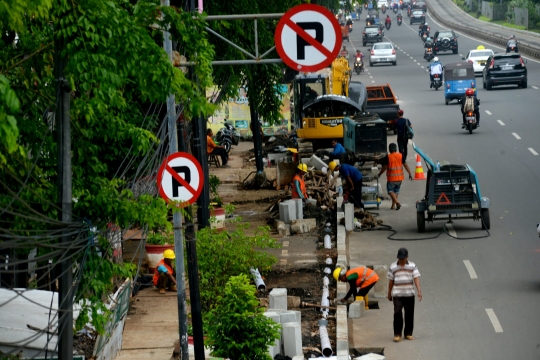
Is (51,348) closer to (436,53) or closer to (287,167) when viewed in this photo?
(287,167)

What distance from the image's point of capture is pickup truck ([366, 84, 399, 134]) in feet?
126

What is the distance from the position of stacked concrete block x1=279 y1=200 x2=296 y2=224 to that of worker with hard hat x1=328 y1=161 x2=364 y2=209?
140cm

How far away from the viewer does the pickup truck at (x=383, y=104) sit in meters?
38.3

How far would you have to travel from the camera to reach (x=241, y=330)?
12.3 metres

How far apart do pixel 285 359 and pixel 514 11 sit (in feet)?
A: 289

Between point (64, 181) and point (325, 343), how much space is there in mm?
5531

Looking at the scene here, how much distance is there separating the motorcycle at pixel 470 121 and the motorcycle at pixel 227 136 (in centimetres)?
809

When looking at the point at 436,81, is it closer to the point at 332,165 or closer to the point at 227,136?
the point at 227,136

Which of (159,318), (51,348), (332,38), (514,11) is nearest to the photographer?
(332,38)

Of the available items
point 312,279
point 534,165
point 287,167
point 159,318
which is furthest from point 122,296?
point 534,165

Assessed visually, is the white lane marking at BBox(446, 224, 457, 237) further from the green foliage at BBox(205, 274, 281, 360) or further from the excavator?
the excavator

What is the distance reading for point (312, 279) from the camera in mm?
18438

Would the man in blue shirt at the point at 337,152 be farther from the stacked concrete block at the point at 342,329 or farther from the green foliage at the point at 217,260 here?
the stacked concrete block at the point at 342,329

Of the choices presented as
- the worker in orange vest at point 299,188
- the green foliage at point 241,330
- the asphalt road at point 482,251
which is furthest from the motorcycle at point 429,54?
the green foliage at point 241,330
